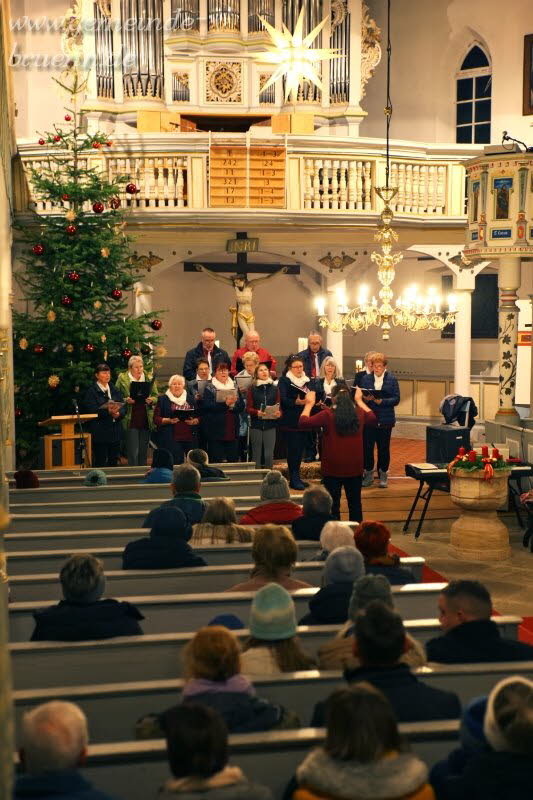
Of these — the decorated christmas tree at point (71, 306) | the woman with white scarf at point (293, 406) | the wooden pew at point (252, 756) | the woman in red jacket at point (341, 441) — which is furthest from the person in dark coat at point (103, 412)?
the wooden pew at point (252, 756)

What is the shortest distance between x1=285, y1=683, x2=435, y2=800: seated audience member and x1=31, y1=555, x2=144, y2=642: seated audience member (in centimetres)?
195

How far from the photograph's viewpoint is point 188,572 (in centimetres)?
634

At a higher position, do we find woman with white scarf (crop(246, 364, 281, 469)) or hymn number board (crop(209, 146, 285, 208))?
hymn number board (crop(209, 146, 285, 208))

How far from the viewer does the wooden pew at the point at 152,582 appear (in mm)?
6230

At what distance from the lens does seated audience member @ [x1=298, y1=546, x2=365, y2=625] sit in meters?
5.44

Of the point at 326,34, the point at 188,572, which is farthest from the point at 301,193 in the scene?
the point at 188,572

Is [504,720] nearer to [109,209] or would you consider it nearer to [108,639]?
[108,639]

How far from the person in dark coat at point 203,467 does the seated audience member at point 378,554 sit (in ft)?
9.47

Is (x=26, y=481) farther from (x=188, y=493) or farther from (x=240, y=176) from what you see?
(x=240, y=176)

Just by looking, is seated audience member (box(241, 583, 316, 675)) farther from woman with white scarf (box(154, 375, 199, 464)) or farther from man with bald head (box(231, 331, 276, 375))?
man with bald head (box(231, 331, 276, 375))

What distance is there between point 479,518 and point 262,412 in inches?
106

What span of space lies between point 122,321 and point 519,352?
6326 mm

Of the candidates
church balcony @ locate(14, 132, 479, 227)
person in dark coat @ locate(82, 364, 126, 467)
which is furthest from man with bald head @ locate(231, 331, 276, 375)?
church balcony @ locate(14, 132, 479, 227)

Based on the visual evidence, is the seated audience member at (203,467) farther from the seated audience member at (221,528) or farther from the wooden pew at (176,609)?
the wooden pew at (176,609)
